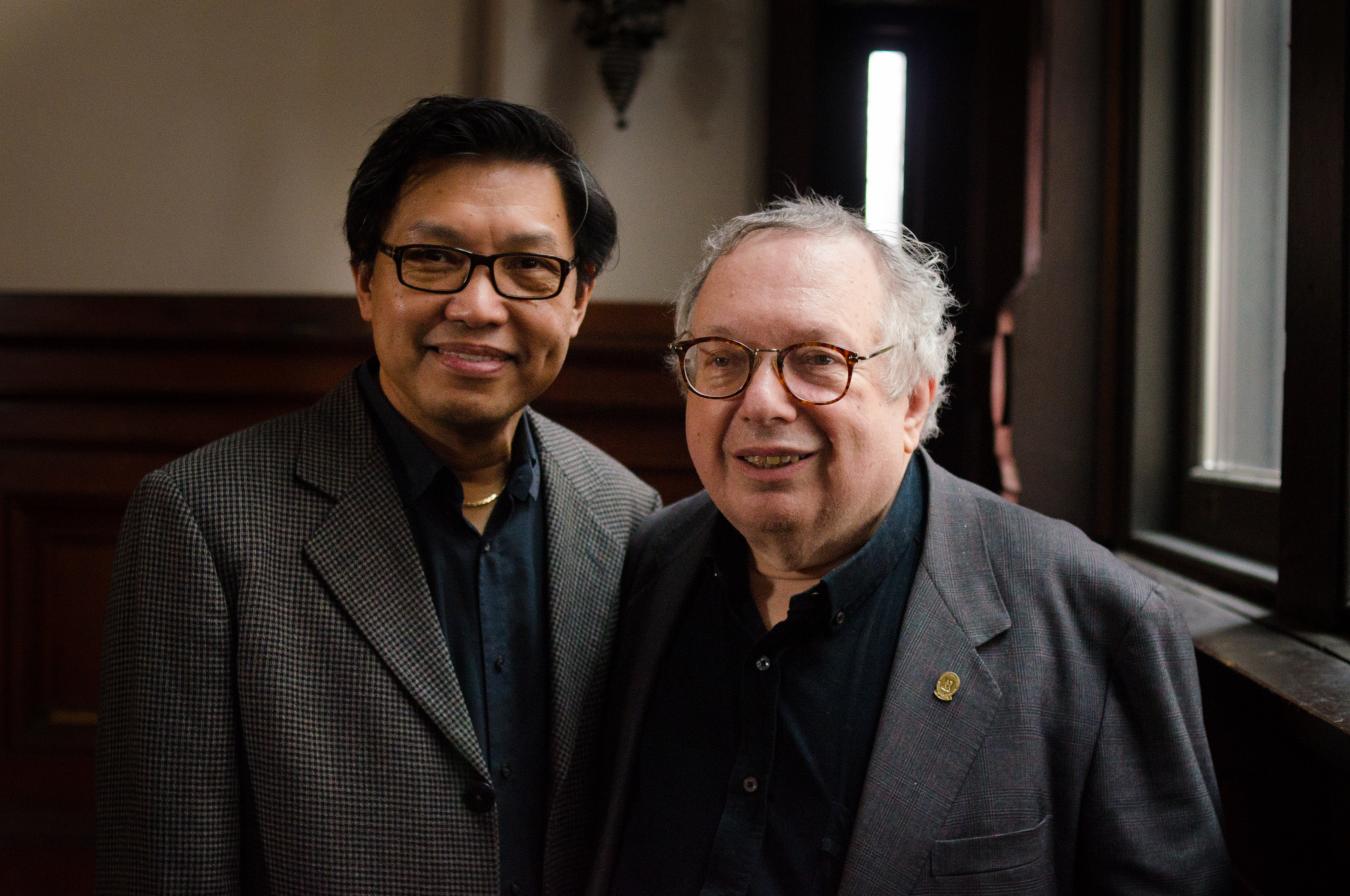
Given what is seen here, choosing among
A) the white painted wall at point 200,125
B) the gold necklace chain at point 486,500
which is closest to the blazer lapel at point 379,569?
the gold necklace chain at point 486,500

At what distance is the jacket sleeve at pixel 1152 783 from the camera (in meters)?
1.21

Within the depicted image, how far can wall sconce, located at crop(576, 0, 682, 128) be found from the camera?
2891 millimetres

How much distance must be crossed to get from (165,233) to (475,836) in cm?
245

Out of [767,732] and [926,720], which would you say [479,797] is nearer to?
[767,732]

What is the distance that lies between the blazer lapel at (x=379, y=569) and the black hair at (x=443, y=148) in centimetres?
31

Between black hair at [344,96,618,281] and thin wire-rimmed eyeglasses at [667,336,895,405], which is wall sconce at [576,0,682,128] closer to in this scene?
black hair at [344,96,618,281]

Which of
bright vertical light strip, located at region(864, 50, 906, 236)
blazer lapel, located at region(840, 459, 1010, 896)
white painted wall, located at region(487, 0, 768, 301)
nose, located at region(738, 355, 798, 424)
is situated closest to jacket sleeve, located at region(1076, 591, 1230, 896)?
blazer lapel, located at region(840, 459, 1010, 896)

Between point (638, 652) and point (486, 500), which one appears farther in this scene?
point (486, 500)

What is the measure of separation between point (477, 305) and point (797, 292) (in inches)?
18.0

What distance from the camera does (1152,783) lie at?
4.06 ft

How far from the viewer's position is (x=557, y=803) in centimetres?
150

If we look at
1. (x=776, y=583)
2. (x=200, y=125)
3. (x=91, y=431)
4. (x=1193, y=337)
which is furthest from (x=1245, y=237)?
(x=91, y=431)

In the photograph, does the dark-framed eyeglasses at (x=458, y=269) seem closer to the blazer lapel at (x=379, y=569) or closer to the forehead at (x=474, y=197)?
the forehead at (x=474, y=197)

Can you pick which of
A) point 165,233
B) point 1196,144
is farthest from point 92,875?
point 1196,144
